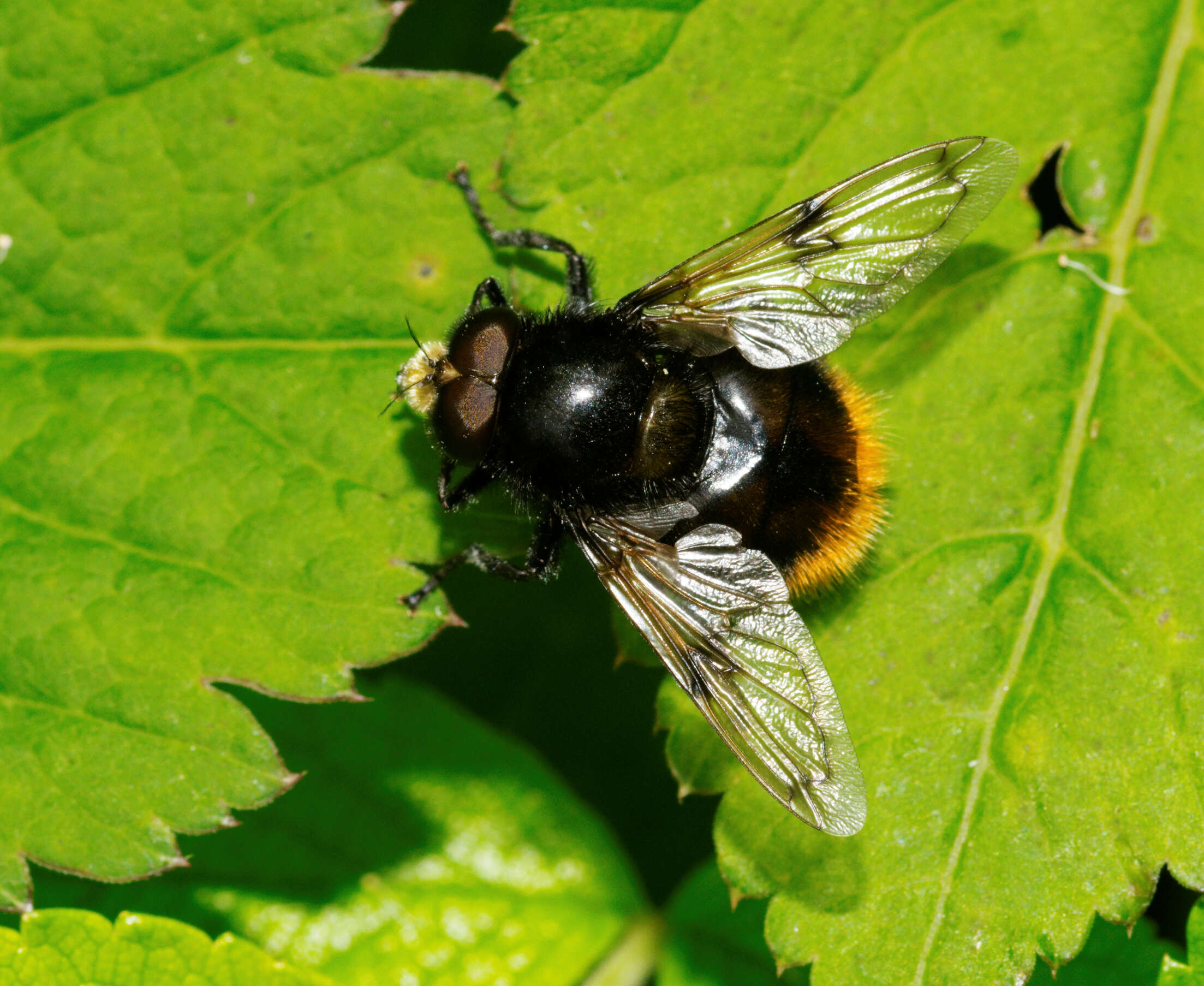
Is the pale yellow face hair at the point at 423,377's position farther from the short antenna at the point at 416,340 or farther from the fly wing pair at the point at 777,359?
the fly wing pair at the point at 777,359

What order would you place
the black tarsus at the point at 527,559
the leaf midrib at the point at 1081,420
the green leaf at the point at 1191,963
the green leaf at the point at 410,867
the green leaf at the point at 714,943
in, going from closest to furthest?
the green leaf at the point at 1191,963, the leaf midrib at the point at 1081,420, the black tarsus at the point at 527,559, the green leaf at the point at 714,943, the green leaf at the point at 410,867

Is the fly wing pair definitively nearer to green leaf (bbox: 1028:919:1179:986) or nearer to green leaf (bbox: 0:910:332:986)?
green leaf (bbox: 1028:919:1179:986)

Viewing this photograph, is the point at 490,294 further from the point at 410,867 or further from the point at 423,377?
the point at 410,867

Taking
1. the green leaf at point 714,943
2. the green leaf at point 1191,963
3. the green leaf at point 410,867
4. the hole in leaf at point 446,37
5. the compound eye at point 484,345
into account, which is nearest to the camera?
the green leaf at point 1191,963

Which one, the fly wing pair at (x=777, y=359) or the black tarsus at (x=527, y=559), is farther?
the black tarsus at (x=527, y=559)

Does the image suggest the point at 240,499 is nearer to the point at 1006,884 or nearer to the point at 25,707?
the point at 25,707

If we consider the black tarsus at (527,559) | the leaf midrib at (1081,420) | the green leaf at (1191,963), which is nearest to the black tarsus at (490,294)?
the black tarsus at (527,559)

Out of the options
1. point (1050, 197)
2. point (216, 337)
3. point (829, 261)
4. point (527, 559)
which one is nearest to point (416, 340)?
point (216, 337)

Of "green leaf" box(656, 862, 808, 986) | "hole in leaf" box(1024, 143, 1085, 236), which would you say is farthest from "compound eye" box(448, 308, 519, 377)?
"green leaf" box(656, 862, 808, 986)
